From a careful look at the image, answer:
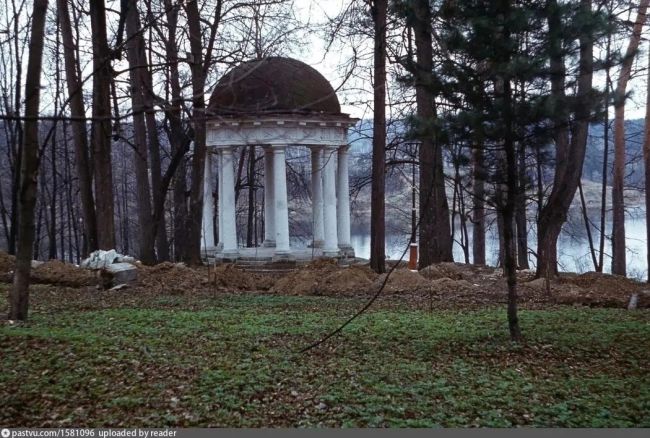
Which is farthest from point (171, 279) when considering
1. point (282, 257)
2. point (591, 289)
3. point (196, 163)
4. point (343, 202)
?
point (591, 289)

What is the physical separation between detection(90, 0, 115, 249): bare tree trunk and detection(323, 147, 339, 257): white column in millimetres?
6348

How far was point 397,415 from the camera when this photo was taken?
545 centimetres

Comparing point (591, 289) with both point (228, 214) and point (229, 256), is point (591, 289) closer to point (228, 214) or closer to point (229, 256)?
point (229, 256)

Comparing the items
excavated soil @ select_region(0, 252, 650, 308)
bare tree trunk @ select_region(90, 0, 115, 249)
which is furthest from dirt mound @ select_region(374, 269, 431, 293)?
bare tree trunk @ select_region(90, 0, 115, 249)

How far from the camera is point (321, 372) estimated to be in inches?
269

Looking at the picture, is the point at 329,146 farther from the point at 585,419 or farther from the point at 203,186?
the point at 585,419

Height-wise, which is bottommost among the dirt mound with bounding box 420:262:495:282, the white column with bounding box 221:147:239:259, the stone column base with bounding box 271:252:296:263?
the dirt mound with bounding box 420:262:495:282

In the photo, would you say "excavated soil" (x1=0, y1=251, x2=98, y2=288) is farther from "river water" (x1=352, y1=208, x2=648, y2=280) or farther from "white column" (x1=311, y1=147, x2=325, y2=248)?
"river water" (x1=352, y1=208, x2=648, y2=280)

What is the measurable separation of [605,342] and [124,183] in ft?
113

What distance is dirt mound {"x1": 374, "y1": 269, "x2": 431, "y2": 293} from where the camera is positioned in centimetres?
1427

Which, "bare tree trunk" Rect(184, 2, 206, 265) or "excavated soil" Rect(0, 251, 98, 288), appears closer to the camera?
"excavated soil" Rect(0, 251, 98, 288)

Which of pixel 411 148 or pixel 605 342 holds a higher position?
pixel 411 148

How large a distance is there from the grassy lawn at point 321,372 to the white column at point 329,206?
31.5ft

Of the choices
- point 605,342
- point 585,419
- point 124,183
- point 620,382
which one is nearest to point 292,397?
point 585,419
